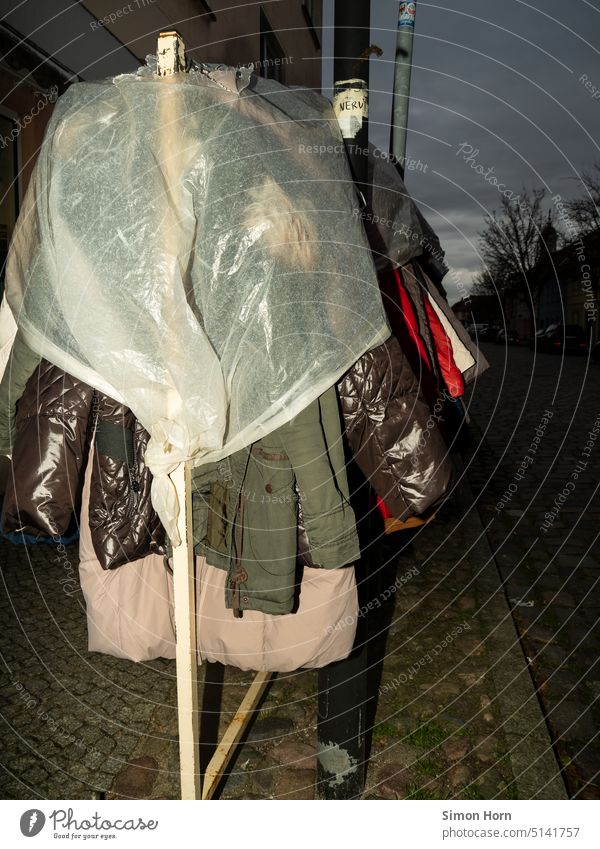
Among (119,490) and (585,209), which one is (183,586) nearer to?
(119,490)

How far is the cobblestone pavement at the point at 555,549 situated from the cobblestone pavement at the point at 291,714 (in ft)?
0.41

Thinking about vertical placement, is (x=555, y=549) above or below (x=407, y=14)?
below

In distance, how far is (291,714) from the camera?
3.23 m

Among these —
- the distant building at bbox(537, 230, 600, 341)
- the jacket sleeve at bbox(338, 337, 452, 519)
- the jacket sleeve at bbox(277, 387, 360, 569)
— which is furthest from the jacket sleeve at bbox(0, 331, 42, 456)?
the distant building at bbox(537, 230, 600, 341)

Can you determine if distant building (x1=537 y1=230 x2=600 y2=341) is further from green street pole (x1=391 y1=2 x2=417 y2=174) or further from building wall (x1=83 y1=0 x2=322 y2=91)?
green street pole (x1=391 y1=2 x2=417 y2=174)

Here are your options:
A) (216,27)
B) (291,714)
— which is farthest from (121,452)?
(216,27)

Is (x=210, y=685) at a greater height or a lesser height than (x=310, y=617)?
lesser

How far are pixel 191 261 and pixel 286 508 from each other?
2.41ft

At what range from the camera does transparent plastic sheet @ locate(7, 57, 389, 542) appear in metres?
1.81

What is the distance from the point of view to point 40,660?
11.9 ft

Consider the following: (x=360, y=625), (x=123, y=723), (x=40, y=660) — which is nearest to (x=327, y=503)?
(x=360, y=625)

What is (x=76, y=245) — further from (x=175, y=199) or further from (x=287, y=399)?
(x=287, y=399)

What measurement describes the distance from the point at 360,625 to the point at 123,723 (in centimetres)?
140

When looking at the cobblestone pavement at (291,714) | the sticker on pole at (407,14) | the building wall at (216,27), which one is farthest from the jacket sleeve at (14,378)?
the sticker on pole at (407,14)
